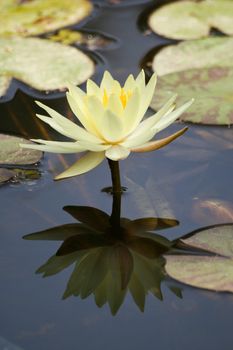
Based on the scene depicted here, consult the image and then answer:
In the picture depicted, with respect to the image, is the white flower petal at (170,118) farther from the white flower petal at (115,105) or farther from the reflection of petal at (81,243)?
the reflection of petal at (81,243)

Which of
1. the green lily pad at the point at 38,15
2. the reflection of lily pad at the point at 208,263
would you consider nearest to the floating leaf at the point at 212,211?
the reflection of lily pad at the point at 208,263

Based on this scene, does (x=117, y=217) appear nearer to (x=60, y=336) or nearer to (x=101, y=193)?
(x=101, y=193)

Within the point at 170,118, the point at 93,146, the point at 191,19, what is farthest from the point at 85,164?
the point at 191,19

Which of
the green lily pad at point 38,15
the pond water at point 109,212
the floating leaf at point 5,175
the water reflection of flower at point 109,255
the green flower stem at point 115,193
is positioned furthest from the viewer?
the green lily pad at point 38,15

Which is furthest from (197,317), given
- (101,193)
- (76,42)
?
(76,42)

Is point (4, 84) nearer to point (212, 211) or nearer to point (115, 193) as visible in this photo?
point (115, 193)

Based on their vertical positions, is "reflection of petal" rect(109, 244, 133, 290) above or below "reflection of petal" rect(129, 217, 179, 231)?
below

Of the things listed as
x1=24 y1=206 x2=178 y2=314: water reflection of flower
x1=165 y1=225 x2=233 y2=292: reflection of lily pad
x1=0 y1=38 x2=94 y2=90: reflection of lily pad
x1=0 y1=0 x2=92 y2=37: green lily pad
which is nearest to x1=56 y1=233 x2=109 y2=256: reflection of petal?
x1=24 y1=206 x2=178 y2=314: water reflection of flower

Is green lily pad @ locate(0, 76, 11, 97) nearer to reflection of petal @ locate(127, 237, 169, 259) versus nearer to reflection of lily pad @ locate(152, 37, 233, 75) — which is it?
reflection of lily pad @ locate(152, 37, 233, 75)
